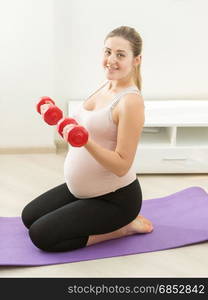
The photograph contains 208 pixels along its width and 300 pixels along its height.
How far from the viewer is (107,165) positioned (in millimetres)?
2238

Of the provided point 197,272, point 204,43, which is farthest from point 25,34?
point 197,272

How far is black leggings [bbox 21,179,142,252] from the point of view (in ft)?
Answer: 7.56

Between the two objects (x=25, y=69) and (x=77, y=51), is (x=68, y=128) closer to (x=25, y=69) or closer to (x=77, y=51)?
(x=25, y=69)

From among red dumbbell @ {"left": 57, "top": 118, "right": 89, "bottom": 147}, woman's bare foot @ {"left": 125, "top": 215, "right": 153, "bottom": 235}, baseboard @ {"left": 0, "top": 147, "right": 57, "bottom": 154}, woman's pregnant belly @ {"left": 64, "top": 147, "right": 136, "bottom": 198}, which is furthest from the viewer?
baseboard @ {"left": 0, "top": 147, "right": 57, "bottom": 154}

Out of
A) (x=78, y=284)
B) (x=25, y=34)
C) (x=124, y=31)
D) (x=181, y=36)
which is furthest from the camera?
(x=181, y=36)

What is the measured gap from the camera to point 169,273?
223 cm

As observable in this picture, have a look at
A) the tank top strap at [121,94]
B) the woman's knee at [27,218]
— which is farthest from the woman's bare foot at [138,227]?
the tank top strap at [121,94]

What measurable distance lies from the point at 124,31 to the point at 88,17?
116 cm

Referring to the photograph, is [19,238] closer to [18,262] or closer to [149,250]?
[18,262]

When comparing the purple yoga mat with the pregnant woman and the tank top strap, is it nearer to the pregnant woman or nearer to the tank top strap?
the pregnant woman

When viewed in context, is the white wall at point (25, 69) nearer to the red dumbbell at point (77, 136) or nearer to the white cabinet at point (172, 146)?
the white cabinet at point (172, 146)

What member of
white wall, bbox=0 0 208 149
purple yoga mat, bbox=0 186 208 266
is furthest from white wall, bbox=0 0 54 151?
purple yoga mat, bbox=0 186 208 266

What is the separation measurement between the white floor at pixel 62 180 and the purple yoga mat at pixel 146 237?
3 centimetres

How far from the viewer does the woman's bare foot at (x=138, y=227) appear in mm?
2473
